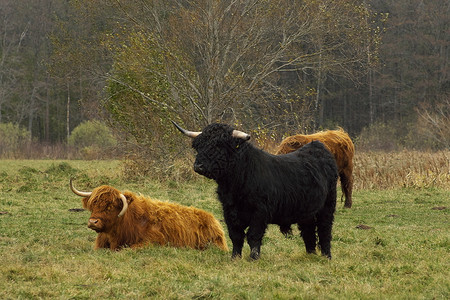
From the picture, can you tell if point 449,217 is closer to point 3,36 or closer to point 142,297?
point 142,297

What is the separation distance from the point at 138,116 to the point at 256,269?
16215mm

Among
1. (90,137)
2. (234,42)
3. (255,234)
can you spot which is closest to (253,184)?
(255,234)

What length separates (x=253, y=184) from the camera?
23.2 ft

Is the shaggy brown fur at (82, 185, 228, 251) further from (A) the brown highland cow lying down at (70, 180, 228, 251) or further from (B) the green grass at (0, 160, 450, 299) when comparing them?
(B) the green grass at (0, 160, 450, 299)

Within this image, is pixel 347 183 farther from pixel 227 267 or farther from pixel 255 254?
pixel 227 267

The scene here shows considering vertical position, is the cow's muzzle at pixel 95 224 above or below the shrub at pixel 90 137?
above

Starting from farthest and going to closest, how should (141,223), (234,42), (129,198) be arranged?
(234,42) < (129,198) < (141,223)

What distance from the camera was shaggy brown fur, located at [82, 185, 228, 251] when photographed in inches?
312

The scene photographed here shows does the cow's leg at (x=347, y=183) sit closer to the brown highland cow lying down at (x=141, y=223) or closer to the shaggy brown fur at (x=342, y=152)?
the shaggy brown fur at (x=342, y=152)

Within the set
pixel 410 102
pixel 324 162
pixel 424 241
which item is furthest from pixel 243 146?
pixel 410 102

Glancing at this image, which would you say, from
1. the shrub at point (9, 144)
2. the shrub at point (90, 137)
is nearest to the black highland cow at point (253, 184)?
the shrub at point (9, 144)

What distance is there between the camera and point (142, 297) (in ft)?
17.5

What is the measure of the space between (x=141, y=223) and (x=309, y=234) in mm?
2176

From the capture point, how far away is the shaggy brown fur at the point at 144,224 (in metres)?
7.92
